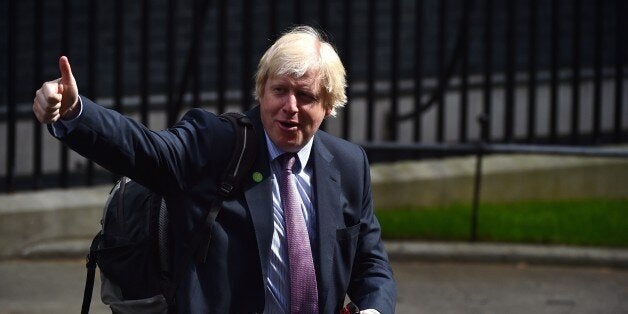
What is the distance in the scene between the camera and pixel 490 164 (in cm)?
1010

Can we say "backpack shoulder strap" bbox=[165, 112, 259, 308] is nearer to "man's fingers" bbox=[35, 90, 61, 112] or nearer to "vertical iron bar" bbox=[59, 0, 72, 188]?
"man's fingers" bbox=[35, 90, 61, 112]

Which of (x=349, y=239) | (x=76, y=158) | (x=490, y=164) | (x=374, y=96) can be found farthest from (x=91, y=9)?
(x=349, y=239)

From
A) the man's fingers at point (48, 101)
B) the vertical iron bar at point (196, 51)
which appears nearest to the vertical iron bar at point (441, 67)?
the vertical iron bar at point (196, 51)

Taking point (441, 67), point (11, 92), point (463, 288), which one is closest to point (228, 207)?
point (463, 288)

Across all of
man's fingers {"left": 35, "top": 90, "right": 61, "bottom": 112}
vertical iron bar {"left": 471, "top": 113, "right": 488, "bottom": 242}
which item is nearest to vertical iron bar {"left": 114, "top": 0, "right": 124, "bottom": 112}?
vertical iron bar {"left": 471, "top": 113, "right": 488, "bottom": 242}

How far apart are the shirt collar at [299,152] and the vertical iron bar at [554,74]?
5.92 metres

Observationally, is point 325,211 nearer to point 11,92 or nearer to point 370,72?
point 11,92

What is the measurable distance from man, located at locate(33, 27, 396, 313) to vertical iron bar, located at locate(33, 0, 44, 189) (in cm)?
471

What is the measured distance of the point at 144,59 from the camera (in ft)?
30.3

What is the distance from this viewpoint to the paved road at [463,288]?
7.95 meters

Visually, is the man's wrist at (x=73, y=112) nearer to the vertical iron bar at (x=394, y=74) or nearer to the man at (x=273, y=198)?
the man at (x=273, y=198)

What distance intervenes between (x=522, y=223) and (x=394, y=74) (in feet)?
4.05

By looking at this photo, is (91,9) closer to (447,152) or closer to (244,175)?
(447,152)

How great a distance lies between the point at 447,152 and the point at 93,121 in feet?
20.3
